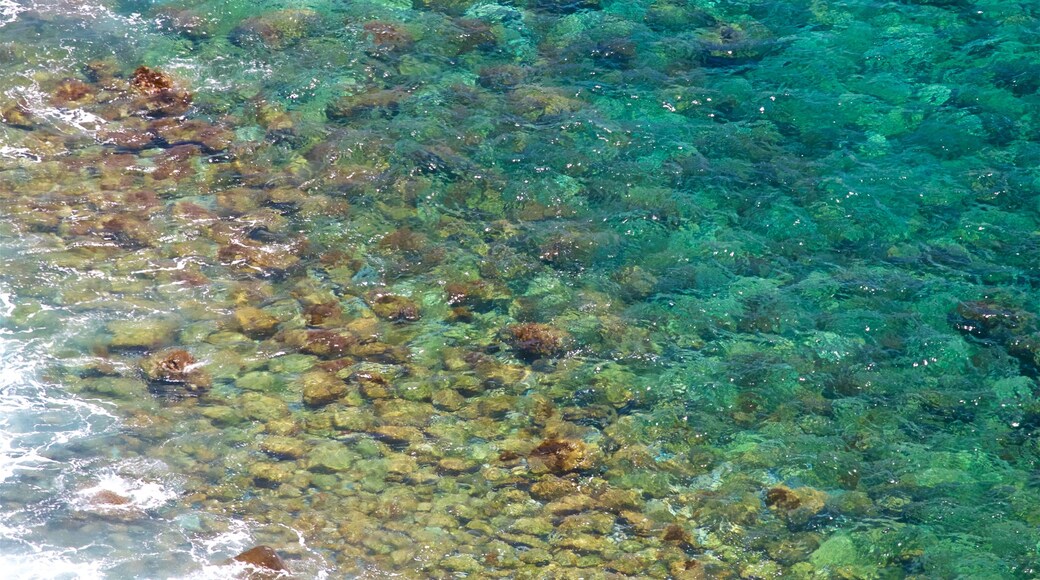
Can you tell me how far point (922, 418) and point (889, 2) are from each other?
6770 mm

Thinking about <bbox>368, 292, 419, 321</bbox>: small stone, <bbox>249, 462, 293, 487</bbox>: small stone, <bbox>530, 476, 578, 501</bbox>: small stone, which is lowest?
<bbox>530, 476, 578, 501</bbox>: small stone

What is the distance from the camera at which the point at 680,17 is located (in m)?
12.3

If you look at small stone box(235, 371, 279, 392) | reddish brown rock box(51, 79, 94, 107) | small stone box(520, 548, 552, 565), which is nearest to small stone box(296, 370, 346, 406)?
small stone box(235, 371, 279, 392)

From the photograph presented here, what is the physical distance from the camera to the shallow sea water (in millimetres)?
6969

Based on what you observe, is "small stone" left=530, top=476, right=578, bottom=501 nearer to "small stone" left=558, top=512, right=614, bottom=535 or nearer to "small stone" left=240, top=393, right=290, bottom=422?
"small stone" left=558, top=512, right=614, bottom=535

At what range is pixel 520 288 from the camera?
895cm

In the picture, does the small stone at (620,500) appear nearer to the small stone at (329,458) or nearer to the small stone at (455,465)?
the small stone at (455,465)

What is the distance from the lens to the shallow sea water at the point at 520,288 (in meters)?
6.97

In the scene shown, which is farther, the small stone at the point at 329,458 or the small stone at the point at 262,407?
the small stone at the point at 262,407

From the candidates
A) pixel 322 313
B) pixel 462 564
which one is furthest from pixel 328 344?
pixel 462 564

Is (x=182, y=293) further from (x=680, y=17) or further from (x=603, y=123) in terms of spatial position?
(x=680, y=17)

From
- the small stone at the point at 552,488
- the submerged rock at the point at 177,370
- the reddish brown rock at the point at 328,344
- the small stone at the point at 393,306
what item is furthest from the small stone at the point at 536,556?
the submerged rock at the point at 177,370

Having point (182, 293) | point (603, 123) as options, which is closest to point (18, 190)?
point (182, 293)

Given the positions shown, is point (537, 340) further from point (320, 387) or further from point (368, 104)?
point (368, 104)
